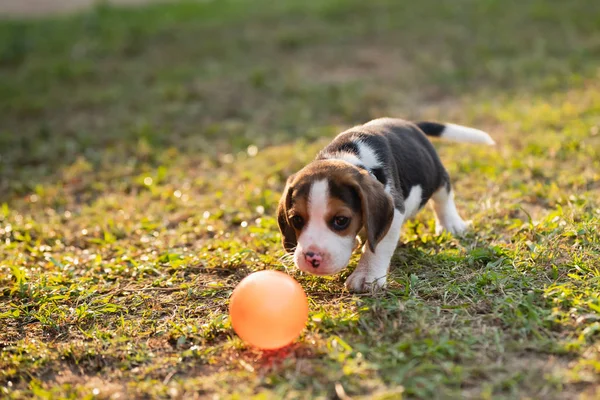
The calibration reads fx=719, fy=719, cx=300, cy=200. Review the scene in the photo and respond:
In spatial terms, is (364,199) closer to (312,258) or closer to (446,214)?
(312,258)

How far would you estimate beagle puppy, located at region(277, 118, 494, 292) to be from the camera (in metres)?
4.21

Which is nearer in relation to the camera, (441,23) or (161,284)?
(161,284)

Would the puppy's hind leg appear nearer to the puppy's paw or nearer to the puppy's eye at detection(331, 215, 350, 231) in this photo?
→ the puppy's paw

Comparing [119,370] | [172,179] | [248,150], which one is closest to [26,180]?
[172,179]

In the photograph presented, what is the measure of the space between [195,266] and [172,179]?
254 centimetres

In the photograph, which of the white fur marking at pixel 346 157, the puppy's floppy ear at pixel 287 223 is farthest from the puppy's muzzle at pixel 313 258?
the white fur marking at pixel 346 157

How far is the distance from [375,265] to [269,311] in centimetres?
104

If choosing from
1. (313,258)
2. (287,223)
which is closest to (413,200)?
(287,223)

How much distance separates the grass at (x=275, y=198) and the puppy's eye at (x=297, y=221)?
1.76 feet

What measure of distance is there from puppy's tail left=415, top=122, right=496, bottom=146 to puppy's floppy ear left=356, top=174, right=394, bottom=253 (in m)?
1.67

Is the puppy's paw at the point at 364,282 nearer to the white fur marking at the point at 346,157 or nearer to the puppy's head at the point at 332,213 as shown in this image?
the puppy's head at the point at 332,213

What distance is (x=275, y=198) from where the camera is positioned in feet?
22.1

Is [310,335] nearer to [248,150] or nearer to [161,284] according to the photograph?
[161,284]

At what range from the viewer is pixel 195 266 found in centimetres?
538
